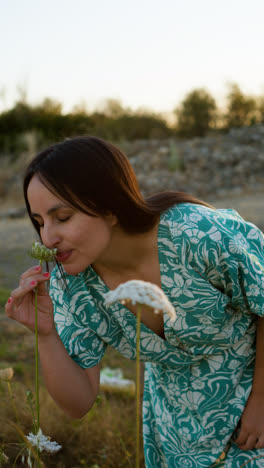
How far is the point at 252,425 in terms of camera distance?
155 centimetres

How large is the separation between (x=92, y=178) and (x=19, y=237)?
5.54 meters

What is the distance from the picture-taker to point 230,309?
1.57 m

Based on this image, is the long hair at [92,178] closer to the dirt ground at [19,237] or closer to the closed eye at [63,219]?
the closed eye at [63,219]

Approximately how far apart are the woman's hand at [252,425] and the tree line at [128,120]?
12070mm

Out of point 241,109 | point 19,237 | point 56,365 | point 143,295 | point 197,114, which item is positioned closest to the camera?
point 143,295

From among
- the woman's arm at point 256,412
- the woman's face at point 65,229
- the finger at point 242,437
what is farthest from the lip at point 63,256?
the finger at point 242,437

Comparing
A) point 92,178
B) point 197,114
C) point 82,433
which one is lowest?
point 82,433

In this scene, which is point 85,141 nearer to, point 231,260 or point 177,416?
point 231,260

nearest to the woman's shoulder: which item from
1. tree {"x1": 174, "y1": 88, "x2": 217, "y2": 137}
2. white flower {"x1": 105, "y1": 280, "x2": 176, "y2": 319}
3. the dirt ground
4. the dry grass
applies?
the dry grass

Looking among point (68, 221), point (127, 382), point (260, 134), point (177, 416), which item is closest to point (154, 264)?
point (68, 221)

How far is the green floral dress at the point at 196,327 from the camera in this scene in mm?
1459

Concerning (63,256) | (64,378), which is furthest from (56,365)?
(63,256)

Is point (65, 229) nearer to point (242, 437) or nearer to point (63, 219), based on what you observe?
point (63, 219)

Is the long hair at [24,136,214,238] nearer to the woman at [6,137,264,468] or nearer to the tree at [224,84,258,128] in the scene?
the woman at [6,137,264,468]
